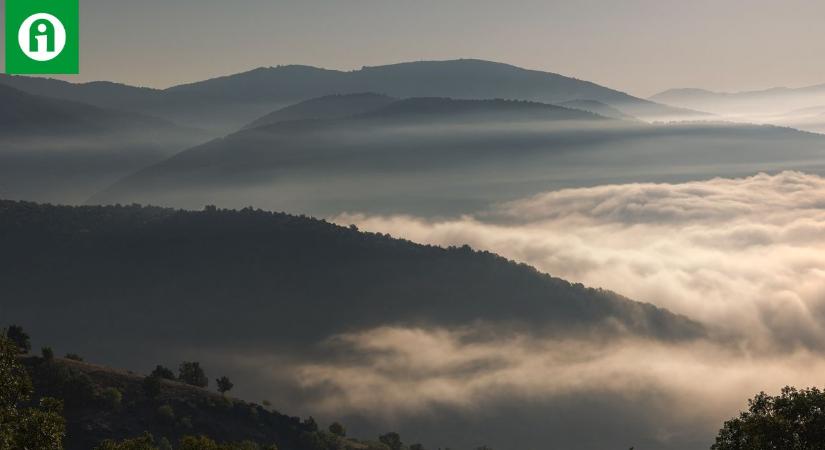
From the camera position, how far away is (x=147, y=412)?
115688 millimetres

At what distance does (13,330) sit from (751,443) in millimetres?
105693

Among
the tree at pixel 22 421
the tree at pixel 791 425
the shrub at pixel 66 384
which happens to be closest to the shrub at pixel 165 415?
the shrub at pixel 66 384

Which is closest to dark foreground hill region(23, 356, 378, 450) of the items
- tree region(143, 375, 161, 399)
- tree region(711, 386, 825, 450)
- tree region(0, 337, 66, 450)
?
tree region(143, 375, 161, 399)

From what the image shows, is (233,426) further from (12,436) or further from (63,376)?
(12,436)

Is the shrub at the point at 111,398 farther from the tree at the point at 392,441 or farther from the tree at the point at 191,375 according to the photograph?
the tree at the point at 392,441

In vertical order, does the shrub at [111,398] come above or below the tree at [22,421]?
above

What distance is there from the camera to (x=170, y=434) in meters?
114

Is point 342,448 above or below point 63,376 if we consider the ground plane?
below

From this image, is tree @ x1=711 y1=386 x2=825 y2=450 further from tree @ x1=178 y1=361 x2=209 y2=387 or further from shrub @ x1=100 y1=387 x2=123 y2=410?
tree @ x1=178 y1=361 x2=209 y2=387

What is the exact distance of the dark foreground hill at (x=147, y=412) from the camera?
108625 millimetres

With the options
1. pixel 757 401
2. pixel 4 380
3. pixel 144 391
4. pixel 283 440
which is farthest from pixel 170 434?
pixel 757 401

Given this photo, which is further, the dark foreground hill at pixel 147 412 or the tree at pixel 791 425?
the dark foreground hill at pixel 147 412

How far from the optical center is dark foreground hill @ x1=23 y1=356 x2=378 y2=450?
4277 inches

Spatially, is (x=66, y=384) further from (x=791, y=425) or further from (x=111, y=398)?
(x=791, y=425)
